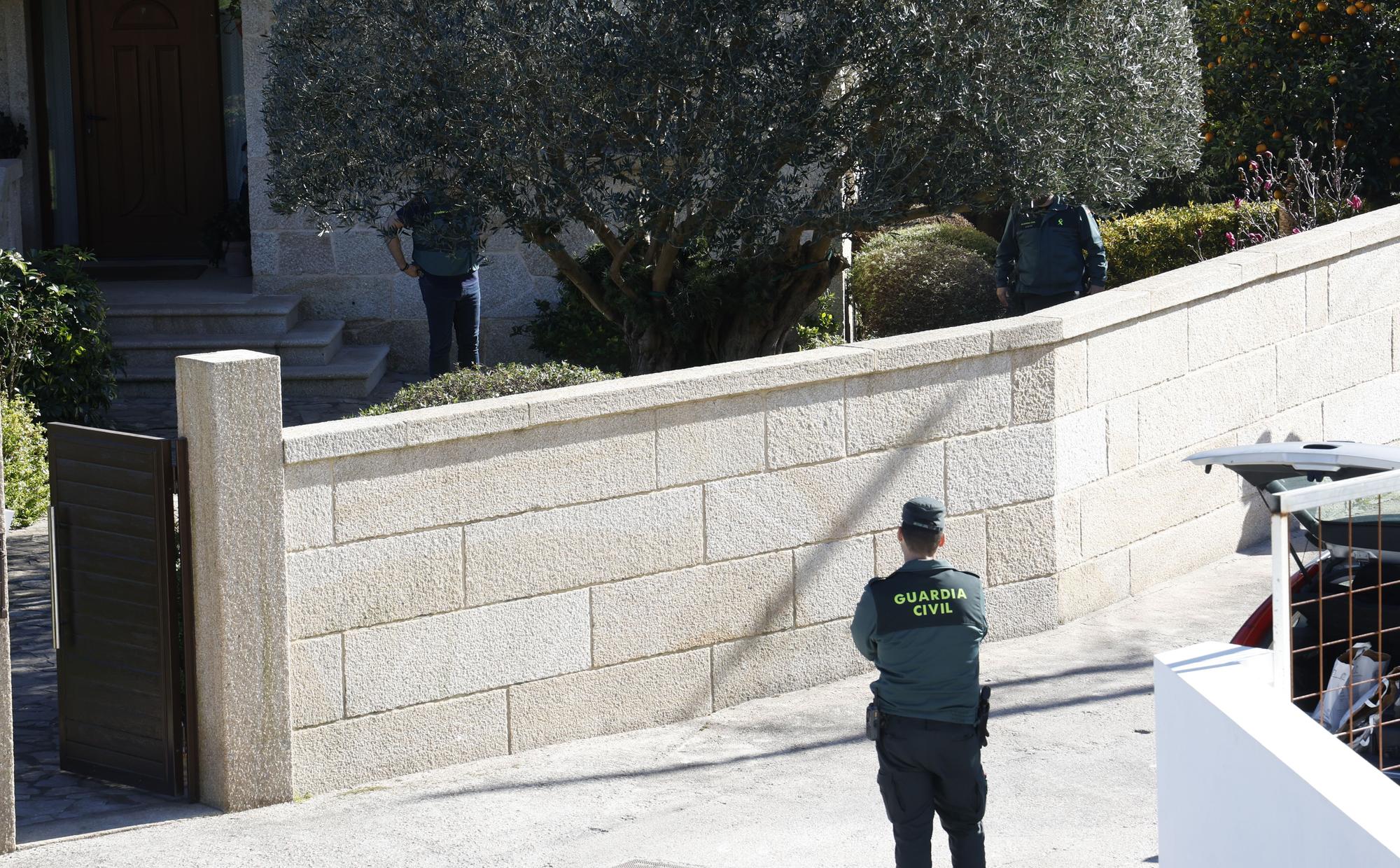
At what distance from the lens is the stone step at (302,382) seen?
39.7ft

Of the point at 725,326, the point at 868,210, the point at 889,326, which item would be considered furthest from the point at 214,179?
the point at 868,210

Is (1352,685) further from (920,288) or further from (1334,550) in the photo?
(920,288)

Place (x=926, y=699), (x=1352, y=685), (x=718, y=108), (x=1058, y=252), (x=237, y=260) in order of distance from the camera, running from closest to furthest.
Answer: (x=1352, y=685)
(x=926, y=699)
(x=718, y=108)
(x=1058, y=252)
(x=237, y=260)

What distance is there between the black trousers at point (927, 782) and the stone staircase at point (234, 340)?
25.7 feet

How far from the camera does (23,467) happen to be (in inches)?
362

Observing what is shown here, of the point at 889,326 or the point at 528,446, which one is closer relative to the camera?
the point at 528,446

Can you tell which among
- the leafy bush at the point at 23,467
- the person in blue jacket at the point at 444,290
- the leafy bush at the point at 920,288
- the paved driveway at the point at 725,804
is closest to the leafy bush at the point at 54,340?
the leafy bush at the point at 23,467

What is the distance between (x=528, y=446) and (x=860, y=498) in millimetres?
1702

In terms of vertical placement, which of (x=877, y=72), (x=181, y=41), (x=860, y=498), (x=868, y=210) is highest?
(x=181, y=41)

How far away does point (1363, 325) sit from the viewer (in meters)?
9.99

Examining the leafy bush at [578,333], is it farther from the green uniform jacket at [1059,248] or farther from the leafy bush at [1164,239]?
the leafy bush at [1164,239]

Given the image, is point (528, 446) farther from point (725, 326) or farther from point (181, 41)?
point (181, 41)

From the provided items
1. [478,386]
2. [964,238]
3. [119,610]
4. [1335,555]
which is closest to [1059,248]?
[478,386]

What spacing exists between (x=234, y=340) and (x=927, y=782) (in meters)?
8.73
